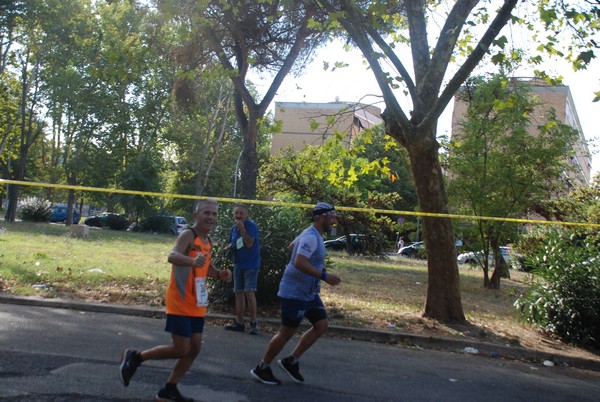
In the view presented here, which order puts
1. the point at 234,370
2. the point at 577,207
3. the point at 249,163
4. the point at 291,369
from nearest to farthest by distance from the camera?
the point at 291,369 → the point at 234,370 → the point at 249,163 → the point at 577,207


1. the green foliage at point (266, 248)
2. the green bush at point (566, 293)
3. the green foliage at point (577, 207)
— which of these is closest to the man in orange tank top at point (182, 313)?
the green foliage at point (266, 248)

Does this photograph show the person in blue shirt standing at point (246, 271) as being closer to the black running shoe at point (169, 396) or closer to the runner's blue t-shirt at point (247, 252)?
the runner's blue t-shirt at point (247, 252)

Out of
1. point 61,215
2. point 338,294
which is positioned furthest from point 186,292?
point 61,215

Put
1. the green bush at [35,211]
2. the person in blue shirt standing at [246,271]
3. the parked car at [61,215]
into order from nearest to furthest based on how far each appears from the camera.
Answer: the person in blue shirt standing at [246,271], the green bush at [35,211], the parked car at [61,215]

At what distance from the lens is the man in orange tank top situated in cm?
459

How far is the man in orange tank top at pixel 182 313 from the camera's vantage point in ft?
15.1

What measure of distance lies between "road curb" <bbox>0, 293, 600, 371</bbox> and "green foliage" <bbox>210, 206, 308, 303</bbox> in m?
0.81

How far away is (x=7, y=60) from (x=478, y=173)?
29.9 meters

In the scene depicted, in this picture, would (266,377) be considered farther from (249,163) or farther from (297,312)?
(249,163)

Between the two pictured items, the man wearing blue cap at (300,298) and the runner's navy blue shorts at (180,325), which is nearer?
the runner's navy blue shorts at (180,325)

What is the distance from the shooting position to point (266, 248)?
964 cm

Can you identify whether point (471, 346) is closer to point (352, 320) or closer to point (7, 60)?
point (352, 320)

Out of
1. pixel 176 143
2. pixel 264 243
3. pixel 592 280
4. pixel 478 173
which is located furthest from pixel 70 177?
pixel 592 280

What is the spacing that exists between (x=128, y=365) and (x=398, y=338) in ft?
16.2
